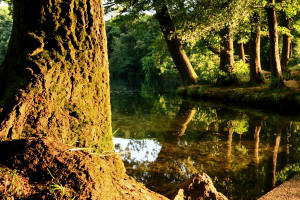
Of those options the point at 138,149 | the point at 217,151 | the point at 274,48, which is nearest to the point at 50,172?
the point at 138,149

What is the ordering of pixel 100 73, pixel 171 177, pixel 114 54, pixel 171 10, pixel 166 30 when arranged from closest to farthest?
pixel 100 73 → pixel 171 177 → pixel 171 10 → pixel 166 30 → pixel 114 54

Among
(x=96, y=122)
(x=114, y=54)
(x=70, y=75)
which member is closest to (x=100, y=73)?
(x=70, y=75)

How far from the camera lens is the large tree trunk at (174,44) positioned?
50.8ft

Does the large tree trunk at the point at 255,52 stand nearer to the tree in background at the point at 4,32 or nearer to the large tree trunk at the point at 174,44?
the large tree trunk at the point at 174,44

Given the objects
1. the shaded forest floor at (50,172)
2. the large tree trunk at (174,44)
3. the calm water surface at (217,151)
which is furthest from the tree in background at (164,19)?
the shaded forest floor at (50,172)

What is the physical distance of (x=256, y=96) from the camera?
11.7 metres

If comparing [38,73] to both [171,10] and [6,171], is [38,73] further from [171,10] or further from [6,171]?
[171,10]

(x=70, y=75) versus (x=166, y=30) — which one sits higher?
(x=166, y=30)

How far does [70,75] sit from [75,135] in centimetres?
58

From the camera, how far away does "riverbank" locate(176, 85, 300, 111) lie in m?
10.3

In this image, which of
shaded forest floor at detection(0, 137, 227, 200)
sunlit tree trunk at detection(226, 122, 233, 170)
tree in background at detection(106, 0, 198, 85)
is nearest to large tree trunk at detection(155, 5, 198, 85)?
tree in background at detection(106, 0, 198, 85)

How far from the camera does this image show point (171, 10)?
15.1 metres

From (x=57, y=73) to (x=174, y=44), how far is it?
1499 cm

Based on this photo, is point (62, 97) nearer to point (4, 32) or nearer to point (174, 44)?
point (174, 44)
